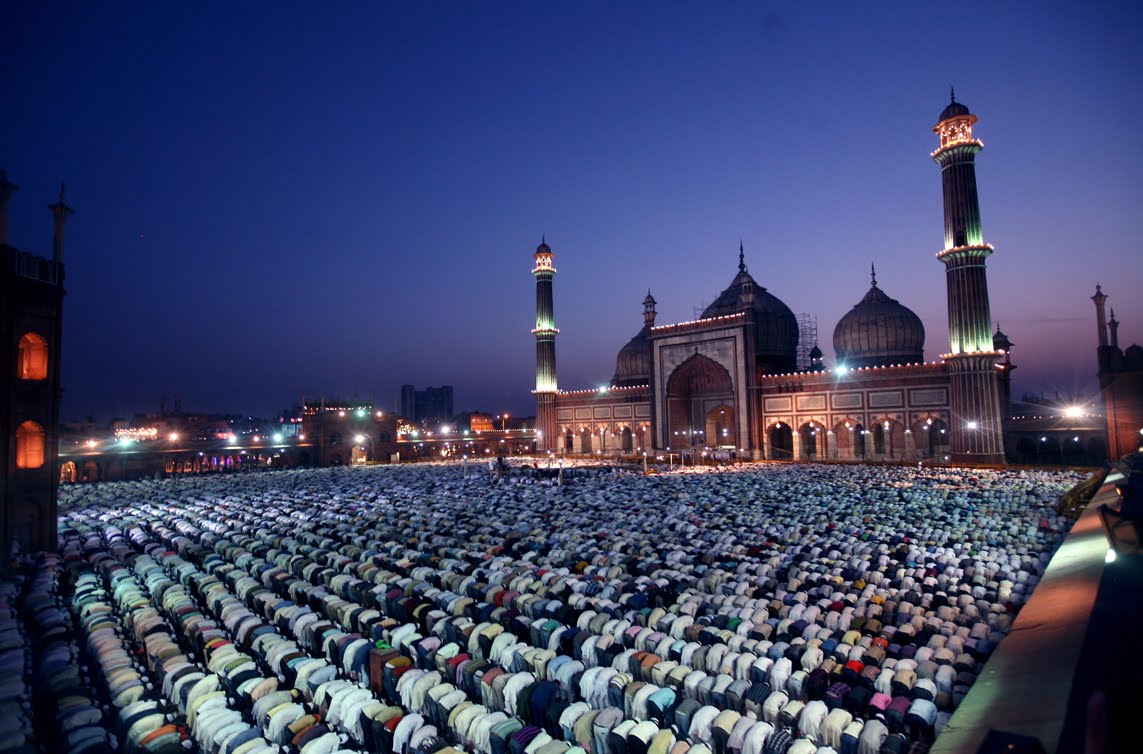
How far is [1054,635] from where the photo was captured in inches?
281

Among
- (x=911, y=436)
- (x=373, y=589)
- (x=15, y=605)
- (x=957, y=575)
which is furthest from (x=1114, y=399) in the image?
(x=15, y=605)

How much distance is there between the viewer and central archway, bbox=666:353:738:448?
4362 centimetres

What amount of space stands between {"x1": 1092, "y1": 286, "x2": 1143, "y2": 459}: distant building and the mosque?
418 cm

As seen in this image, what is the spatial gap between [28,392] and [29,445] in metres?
1.52

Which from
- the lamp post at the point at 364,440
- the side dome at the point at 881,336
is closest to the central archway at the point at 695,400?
the side dome at the point at 881,336

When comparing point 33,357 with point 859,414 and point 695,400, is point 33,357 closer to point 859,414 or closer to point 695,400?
Result: point 695,400

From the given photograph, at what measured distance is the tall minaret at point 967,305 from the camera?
30172 mm

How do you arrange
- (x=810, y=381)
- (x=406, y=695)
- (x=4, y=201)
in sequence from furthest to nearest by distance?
(x=810, y=381), (x=4, y=201), (x=406, y=695)

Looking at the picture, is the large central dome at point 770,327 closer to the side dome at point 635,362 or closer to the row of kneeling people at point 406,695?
the side dome at point 635,362

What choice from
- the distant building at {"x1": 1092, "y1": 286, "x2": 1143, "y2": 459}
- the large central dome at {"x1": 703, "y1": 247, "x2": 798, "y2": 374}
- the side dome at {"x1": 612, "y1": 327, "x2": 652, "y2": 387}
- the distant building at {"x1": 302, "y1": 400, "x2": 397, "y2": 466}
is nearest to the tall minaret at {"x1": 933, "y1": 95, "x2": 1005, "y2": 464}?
the distant building at {"x1": 1092, "y1": 286, "x2": 1143, "y2": 459}

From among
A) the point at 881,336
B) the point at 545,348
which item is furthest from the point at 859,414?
the point at 545,348

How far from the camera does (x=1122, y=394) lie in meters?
A: 26.7

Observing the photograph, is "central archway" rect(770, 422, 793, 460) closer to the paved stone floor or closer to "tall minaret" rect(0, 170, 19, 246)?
the paved stone floor

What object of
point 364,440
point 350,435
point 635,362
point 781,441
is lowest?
point 781,441
